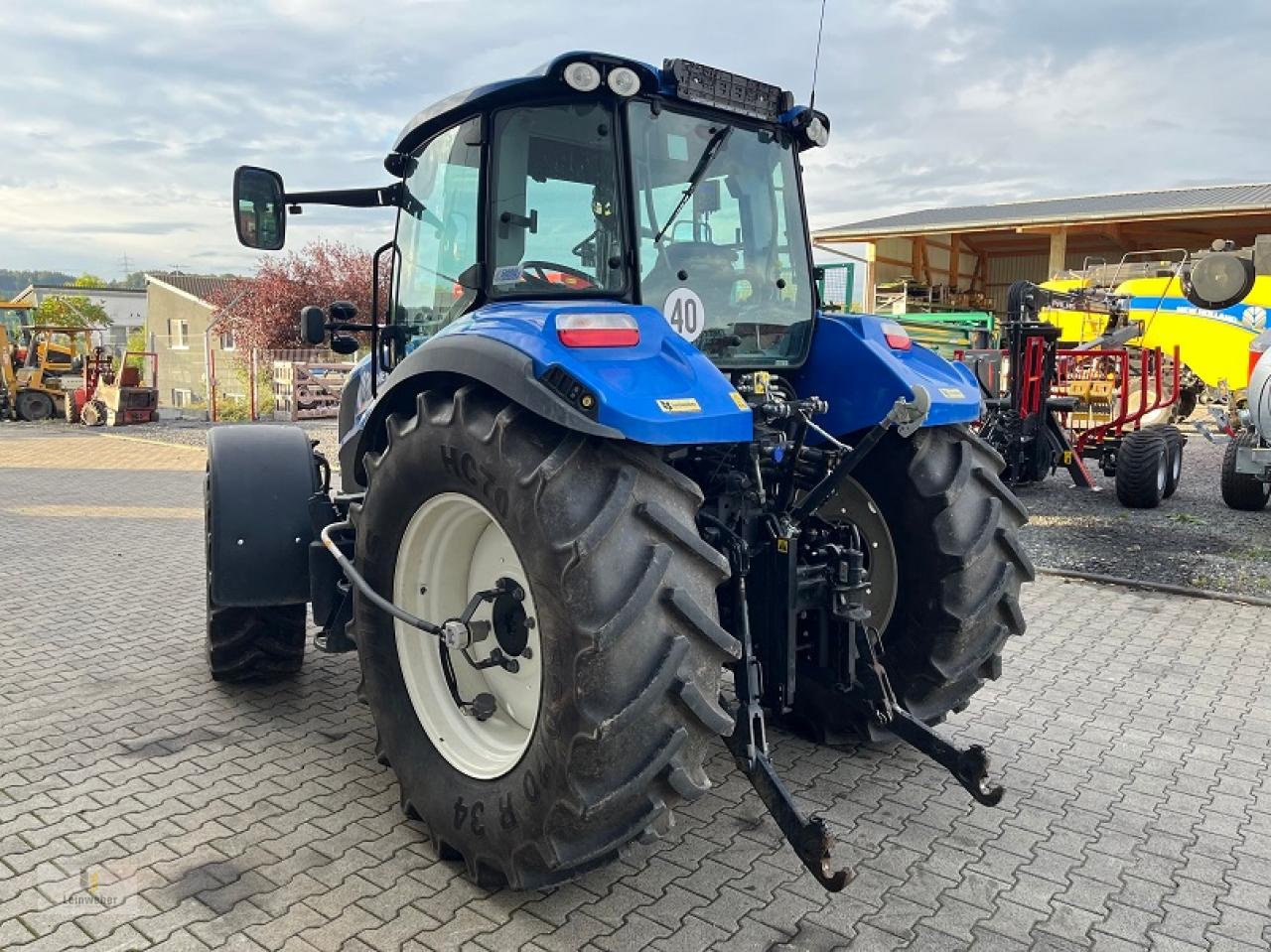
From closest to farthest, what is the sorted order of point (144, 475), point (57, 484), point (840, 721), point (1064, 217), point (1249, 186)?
point (840, 721), point (57, 484), point (144, 475), point (1064, 217), point (1249, 186)

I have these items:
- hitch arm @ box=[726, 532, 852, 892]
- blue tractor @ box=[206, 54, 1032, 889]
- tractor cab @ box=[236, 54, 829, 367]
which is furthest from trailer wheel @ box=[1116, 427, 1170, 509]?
hitch arm @ box=[726, 532, 852, 892]

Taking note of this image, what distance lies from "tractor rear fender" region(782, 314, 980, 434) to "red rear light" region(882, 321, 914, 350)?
0.01 meters

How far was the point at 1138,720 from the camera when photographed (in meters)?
4.29

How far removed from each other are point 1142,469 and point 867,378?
7.20 m

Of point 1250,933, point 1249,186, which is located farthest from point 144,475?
point 1249,186

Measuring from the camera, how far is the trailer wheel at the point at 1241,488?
30.7 ft

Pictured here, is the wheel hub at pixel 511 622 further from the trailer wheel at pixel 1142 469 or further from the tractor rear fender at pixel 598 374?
the trailer wheel at pixel 1142 469

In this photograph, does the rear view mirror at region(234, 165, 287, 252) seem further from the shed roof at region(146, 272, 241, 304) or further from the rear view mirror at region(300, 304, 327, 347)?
the shed roof at region(146, 272, 241, 304)

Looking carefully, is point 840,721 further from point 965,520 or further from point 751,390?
point 751,390

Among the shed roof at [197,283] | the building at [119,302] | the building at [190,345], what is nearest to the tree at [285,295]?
the building at [190,345]

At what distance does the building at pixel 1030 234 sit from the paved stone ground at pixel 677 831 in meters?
19.1

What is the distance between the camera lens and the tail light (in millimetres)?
2627

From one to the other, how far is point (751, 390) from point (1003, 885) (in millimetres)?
1696

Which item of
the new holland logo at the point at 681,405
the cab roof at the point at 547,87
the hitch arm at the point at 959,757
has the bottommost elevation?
the hitch arm at the point at 959,757
